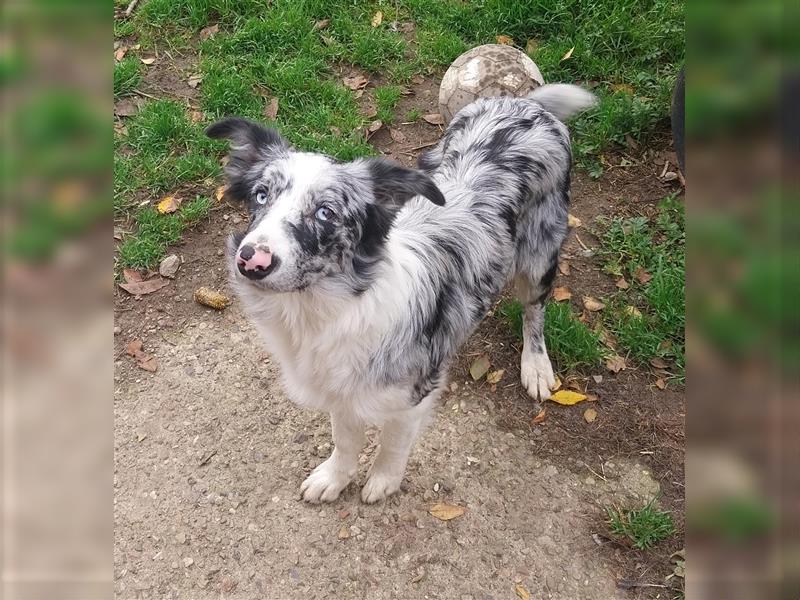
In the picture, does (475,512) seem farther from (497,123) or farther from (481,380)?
(497,123)

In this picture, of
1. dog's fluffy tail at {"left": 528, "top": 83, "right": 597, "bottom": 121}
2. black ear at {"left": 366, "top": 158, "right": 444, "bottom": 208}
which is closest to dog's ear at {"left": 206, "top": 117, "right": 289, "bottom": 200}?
black ear at {"left": 366, "top": 158, "right": 444, "bottom": 208}

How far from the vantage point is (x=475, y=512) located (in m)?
3.48

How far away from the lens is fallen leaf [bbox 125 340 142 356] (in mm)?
4078

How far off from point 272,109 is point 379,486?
3366 mm

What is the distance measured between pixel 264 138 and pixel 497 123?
1.31 m

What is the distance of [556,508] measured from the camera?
3486 mm
